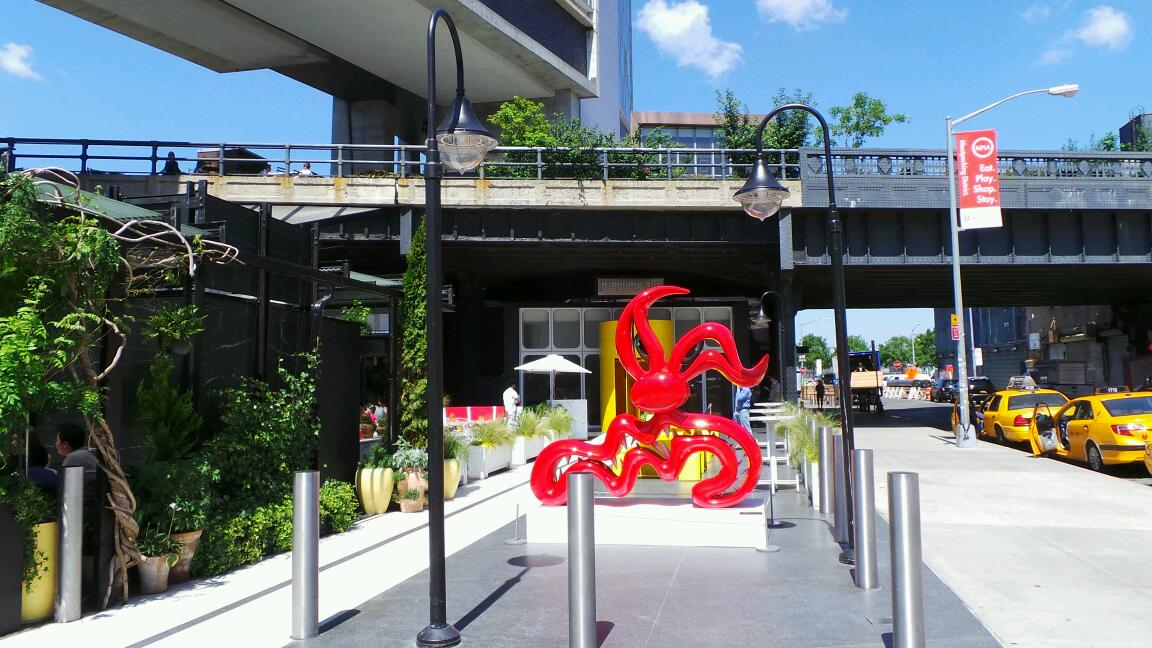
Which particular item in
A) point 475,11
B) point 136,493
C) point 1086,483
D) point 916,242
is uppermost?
point 475,11

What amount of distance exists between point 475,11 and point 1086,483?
24.2 m

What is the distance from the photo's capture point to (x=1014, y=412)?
2267 centimetres

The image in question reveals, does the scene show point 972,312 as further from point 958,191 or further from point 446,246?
point 446,246

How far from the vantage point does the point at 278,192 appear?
24.2 m

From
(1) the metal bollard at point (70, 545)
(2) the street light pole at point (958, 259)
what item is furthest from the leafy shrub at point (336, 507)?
(2) the street light pole at point (958, 259)

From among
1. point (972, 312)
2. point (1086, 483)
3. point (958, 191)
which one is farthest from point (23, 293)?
point (972, 312)

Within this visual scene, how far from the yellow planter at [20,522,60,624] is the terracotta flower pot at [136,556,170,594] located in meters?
0.81

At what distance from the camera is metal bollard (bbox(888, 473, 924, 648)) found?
503 centimetres

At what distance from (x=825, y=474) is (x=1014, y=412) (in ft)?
46.7

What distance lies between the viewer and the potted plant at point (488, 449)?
16.1m

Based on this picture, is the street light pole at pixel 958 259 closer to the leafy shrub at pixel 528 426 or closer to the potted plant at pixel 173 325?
the leafy shrub at pixel 528 426

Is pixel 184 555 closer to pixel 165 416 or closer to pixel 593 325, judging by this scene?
pixel 165 416

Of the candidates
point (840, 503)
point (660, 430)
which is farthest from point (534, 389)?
point (840, 503)

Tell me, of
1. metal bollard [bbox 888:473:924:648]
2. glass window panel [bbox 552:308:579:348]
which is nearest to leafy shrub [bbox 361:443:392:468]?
metal bollard [bbox 888:473:924:648]
